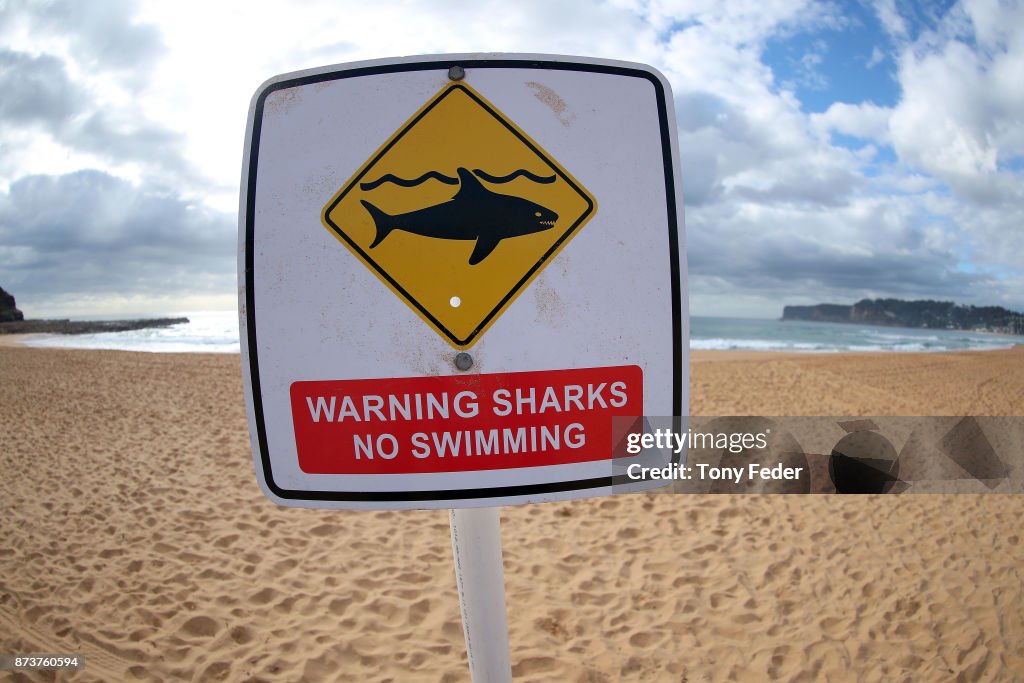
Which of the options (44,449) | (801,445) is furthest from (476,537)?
(44,449)

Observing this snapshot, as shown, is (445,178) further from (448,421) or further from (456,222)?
(448,421)

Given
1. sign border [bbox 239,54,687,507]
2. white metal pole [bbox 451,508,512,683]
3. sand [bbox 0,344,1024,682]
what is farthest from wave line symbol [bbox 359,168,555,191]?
sand [bbox 0,344,1024,682]

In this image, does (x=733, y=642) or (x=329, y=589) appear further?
(x=329, y=589)

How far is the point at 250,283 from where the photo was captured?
92 centimetres

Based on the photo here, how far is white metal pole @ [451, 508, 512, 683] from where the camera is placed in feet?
3.44

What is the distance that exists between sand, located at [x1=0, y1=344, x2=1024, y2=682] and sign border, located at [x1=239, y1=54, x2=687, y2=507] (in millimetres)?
2708

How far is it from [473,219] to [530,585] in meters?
3.71

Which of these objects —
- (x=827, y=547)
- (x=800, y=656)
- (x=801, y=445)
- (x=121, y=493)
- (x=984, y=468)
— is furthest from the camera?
(x=801, y=445)

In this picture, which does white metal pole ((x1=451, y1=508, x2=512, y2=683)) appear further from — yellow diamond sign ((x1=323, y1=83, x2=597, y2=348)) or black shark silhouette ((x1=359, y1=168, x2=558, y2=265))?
black shark silhouette ((x1=359, y1=168, x2=558, y2=265))

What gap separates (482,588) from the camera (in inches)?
42.2

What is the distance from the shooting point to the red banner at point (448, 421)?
90 cm

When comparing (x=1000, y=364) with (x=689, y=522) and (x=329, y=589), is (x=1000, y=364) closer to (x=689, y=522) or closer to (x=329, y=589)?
(x=689, y=522)

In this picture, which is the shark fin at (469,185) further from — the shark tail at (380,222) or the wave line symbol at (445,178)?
the shark tail at (380,222)

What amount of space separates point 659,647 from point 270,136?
353 centimetres
